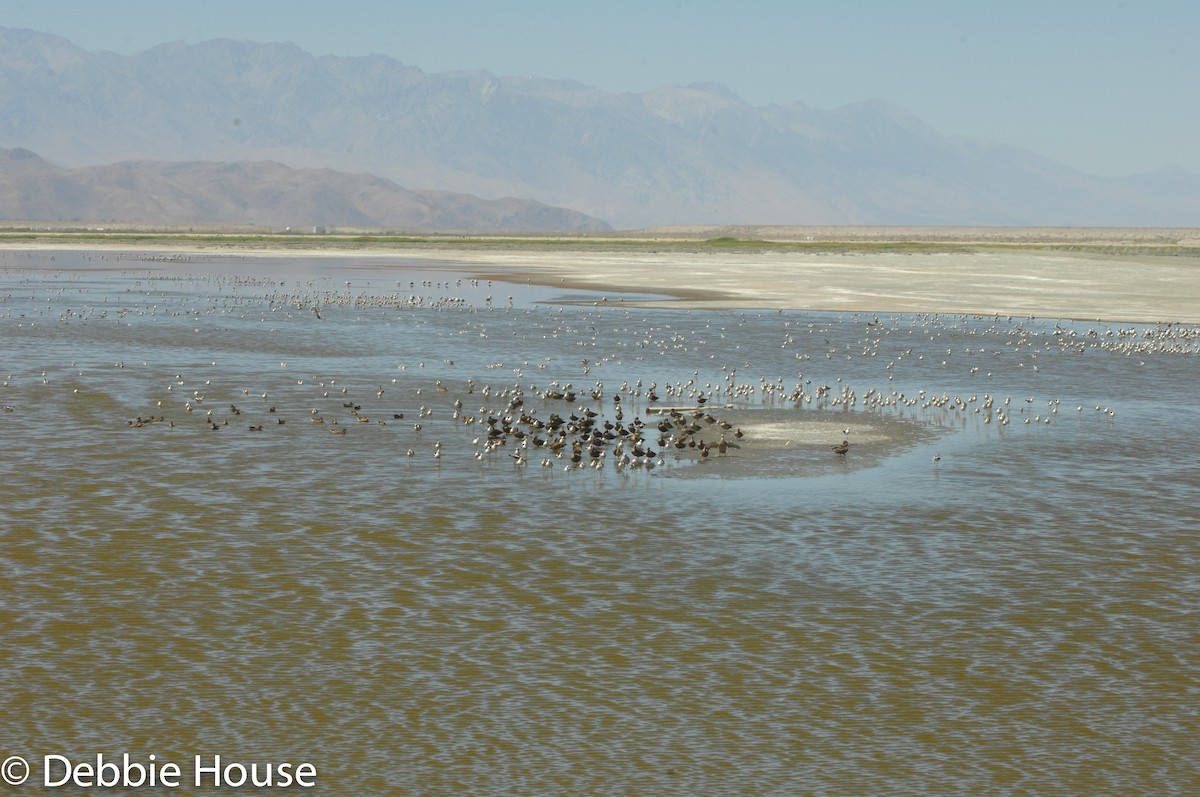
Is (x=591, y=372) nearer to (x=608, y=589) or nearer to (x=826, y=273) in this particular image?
(x=608, y=589)

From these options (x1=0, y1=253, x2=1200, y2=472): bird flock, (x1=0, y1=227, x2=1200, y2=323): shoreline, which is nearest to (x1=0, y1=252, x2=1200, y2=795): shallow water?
(x1=0, y1=253, x2=1200, y2=472): bird flock

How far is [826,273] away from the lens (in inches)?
3428

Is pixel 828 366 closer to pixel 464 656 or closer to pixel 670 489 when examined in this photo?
pixel 670 489

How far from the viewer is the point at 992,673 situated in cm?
1309

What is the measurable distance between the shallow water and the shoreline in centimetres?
2900

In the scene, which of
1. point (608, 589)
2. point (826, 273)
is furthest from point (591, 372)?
point (826, 273)

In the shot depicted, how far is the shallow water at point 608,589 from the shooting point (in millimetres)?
11375

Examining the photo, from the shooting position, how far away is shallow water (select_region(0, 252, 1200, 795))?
11375mm

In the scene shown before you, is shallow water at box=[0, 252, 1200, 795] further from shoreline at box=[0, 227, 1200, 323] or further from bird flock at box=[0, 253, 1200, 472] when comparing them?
shoreline at box=[0, 227, 1200, 323]

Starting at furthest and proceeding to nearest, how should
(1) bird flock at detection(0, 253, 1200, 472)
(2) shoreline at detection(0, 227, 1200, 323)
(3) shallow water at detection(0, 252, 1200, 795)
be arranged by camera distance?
(2) shoreline at detection(0, 227, 1200, 323) → (1) bird flock at detection(0, 253, 1200, 472) → (3) shallow water at detection(0, 252, 1200, 795)

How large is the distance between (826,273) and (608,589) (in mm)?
73653

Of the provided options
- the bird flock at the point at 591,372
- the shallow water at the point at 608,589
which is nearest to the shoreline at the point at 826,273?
the bird flock at the point at 591,372

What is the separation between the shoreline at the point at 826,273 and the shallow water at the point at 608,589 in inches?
1142

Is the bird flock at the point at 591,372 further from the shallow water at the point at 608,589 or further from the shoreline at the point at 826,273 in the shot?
the shoreline at the point at 826,273
